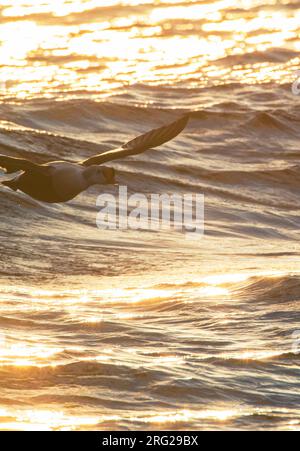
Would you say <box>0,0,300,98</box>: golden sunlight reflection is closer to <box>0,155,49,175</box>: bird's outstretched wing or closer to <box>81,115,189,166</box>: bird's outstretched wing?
<box>81,115,189,166</box>: bird's outstretched wing

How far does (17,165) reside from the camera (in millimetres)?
14305

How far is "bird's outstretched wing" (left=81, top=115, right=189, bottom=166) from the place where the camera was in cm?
1466

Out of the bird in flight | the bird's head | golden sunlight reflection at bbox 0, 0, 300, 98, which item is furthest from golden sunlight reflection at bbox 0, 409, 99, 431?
golden sunlight reflection at bbox 0, 0, 300, 98

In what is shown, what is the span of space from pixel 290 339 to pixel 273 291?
109 inches

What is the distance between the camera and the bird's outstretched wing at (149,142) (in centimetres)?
1466

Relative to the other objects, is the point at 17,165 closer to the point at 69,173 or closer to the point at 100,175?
the point at 69,173

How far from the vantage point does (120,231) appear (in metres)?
25.1

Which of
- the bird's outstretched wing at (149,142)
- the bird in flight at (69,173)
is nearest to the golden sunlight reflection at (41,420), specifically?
the bird in flight at (69,173)

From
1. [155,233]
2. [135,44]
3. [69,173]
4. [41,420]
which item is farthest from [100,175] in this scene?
[135,44]

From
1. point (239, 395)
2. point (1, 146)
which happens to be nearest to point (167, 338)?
point (239, 395)

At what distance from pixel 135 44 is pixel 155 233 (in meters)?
14.1

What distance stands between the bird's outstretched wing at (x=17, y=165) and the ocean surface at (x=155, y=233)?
2.32m

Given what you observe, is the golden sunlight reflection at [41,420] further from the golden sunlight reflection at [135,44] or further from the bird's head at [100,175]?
the golden sunlight reflection at [135,44]

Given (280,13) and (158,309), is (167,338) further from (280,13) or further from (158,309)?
(280,13)
